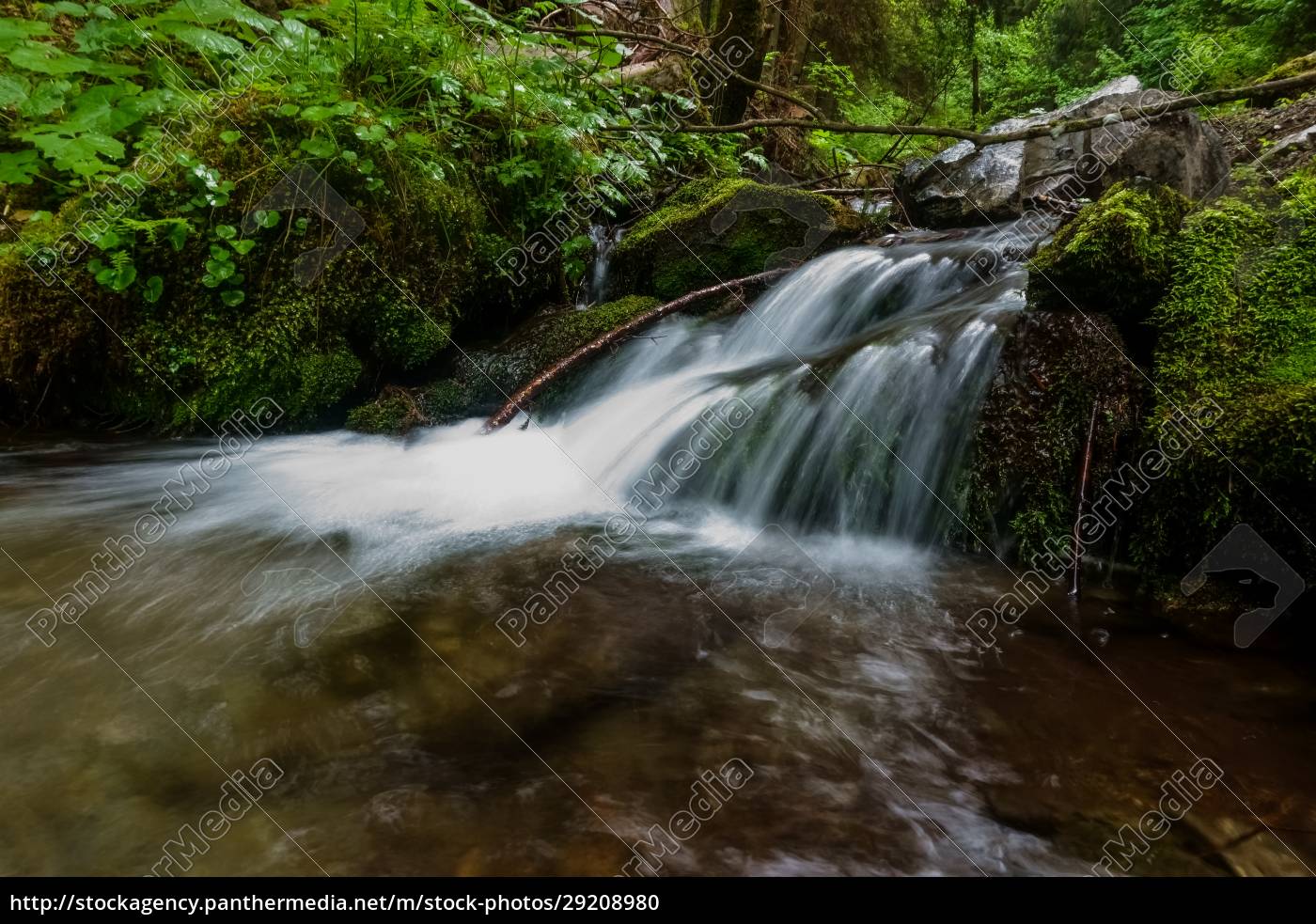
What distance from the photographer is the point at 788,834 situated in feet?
4.96

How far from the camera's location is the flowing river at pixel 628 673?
1.50 metres

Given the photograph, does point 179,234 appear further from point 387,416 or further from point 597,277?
point 597,277

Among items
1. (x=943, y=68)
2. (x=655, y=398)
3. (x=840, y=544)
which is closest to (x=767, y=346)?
(x=655, y=398)

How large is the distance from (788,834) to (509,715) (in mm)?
827

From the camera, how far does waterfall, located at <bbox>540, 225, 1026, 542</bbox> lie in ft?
10.8

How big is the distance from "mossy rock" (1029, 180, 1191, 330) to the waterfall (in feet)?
1.07

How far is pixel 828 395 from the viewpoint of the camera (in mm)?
3680

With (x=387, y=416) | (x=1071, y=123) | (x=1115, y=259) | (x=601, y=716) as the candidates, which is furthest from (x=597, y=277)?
(x=601, y=716)

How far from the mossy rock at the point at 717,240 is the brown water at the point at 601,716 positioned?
314cm

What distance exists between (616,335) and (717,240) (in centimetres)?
137

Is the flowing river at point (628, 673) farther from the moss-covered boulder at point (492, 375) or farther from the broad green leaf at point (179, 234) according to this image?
the broad green leaf at point (179, 234)

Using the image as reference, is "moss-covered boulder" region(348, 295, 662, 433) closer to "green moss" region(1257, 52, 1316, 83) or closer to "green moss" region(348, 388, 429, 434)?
"green moss" region(348, 388, 429, 434)

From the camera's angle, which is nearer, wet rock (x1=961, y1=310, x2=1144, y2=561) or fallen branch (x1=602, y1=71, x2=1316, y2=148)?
wet rock (x1=961, y1=310, x2=1144, y2=561)

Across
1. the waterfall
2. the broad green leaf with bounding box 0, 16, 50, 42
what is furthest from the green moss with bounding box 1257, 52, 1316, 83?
the broad green leaf with bounding box 0, 16, 50, 42
